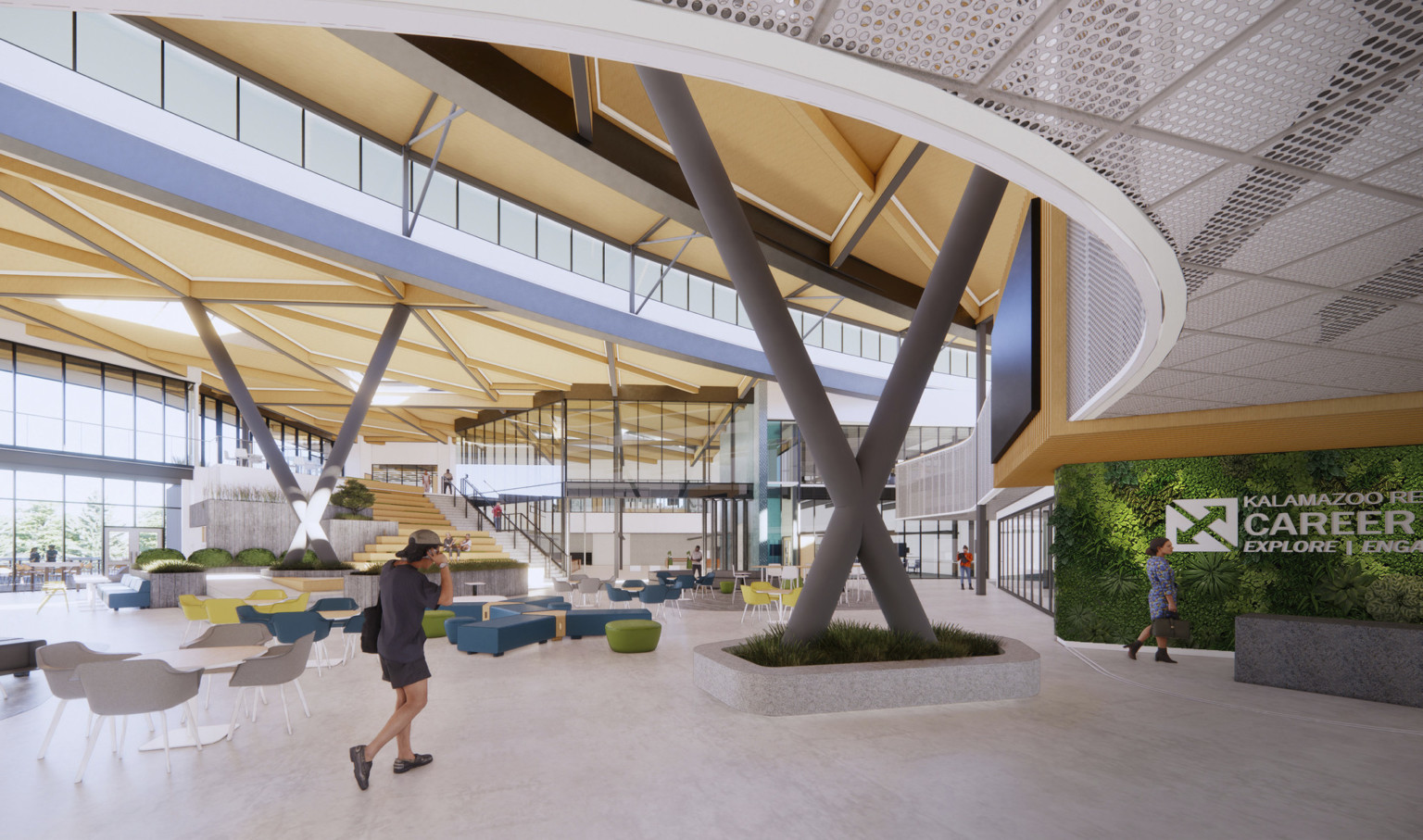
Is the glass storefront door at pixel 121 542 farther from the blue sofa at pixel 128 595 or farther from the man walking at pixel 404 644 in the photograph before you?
the man walking at pixel 404 644

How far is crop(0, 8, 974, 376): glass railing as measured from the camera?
35.6 feet

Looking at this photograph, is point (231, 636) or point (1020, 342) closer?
point (231, 636)

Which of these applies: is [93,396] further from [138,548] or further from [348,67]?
[348,67]

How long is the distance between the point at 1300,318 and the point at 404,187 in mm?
13141

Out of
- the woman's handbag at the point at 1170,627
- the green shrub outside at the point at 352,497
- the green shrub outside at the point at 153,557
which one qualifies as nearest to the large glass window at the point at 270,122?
the green shrub outside at the point at 153,557

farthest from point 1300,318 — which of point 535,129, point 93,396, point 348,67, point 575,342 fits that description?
point 93,396

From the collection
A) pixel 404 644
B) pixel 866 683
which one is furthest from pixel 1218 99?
pixel 866 683

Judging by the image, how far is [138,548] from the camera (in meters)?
28.7

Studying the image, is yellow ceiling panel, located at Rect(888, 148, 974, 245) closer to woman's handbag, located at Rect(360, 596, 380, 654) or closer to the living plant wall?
the living plant wall

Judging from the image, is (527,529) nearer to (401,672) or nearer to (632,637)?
(632,637)

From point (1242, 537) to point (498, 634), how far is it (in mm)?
10696

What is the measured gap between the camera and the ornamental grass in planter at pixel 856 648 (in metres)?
7.96

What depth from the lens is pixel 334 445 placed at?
19797mm

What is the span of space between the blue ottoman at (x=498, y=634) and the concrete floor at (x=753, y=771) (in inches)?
86.4
